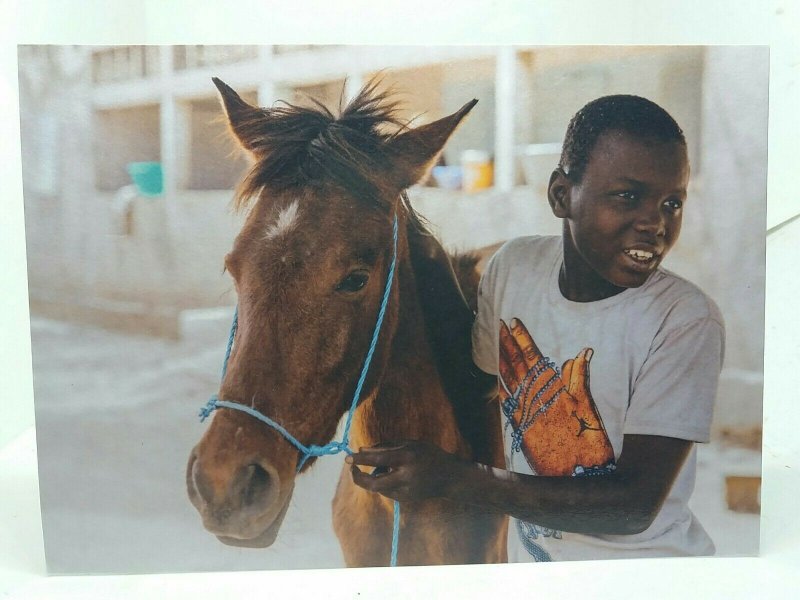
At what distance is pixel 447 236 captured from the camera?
2871 mm

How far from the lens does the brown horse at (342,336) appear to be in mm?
2621

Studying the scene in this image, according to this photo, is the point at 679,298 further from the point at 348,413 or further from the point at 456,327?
the point at 348,413

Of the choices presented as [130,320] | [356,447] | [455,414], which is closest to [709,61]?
[455,414]

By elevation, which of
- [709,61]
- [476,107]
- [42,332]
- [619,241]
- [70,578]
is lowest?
[70,578]

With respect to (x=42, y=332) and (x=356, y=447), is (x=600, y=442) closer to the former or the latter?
(x=356, y=447)

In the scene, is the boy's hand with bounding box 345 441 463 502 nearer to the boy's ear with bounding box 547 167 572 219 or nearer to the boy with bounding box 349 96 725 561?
the boy with bounding box 349 96 725 561

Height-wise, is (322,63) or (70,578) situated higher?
(322,63)

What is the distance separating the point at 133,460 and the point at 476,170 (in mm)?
1771

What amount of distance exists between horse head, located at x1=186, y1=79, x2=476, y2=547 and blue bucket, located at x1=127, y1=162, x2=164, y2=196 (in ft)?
1.05

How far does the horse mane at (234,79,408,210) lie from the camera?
271cm

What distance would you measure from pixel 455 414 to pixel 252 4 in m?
1.92

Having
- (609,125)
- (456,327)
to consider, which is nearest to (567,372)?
(456,327)

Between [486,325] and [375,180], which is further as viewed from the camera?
[486,325]

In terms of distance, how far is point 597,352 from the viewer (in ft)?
9.36
